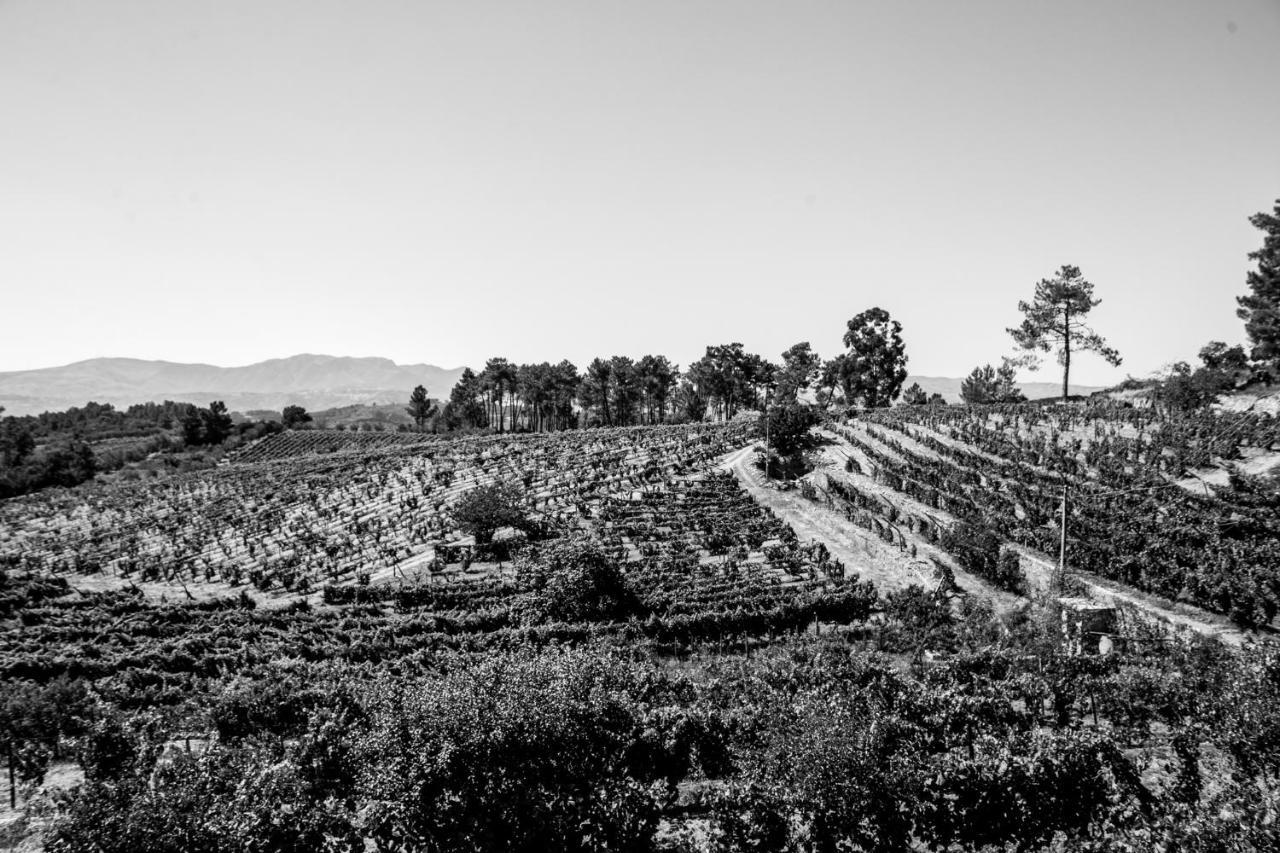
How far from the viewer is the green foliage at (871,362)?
8456 centimetres

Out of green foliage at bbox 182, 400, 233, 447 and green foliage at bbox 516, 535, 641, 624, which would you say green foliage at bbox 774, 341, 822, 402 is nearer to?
green foliage at bbox 516, 535, 641, 624

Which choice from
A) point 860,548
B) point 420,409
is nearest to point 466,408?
point 420,409

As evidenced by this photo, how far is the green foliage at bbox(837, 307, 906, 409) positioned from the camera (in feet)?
277

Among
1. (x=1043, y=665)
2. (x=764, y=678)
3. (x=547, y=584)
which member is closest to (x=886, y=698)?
(x=764, y=678)

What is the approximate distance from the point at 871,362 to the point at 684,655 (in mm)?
65007

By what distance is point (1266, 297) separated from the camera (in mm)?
52781

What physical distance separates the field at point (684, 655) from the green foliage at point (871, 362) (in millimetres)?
19941

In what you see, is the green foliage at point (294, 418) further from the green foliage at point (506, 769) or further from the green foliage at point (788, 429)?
the green foliage at point (506, 769)

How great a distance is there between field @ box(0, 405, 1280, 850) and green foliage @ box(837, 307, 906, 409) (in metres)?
19.9

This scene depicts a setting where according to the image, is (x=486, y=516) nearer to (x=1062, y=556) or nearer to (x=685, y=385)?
(x=1062, y=556)

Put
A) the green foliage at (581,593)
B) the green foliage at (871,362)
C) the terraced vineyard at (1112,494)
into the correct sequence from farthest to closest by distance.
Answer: the green foliage at (871,362) → the green foliage at (581,593) → the terraced vineyard at (1112,494)

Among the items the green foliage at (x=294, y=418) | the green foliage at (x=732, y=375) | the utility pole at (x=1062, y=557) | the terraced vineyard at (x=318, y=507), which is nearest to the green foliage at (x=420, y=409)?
the green foliage at (x=294, y=418)

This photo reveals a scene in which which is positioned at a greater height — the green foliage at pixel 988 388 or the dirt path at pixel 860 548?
the green foliage at pixel 988 388

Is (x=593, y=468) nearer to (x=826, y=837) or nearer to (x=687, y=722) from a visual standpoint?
(x=687, y=722)
